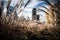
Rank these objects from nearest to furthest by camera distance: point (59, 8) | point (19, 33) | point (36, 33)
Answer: point (19, 33) < point (36, 33) < point (59, 8)

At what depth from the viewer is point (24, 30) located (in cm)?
465

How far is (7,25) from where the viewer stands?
436cm

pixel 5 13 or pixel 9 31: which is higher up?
pixel 5 13

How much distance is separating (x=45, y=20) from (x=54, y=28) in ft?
2.91

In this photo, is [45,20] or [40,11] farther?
[45,20]

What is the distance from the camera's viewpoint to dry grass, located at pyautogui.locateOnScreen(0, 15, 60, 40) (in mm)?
4250

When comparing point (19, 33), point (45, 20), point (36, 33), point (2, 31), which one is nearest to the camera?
point (2, 31)

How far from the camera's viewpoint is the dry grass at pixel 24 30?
4.25 m

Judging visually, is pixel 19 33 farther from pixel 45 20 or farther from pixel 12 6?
pixel 45 20

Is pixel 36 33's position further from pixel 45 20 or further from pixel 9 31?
pixel 45 20

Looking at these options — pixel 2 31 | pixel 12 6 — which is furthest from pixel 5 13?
pixel 2 31

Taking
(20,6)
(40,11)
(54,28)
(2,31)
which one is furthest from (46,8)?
(2,31)

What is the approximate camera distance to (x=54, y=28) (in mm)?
4980

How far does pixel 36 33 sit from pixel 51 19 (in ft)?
2.25
